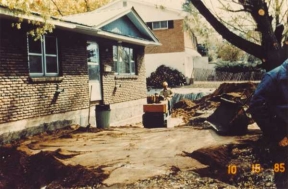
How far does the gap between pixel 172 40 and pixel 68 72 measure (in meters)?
23.0

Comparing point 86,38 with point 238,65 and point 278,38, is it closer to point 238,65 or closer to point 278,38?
point 278,38

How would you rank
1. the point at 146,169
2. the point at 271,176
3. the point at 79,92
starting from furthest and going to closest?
the point at 79,92 < the point at 146,169 < the point at 271,176

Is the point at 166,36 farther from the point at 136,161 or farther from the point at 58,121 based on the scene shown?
the point at 136,161

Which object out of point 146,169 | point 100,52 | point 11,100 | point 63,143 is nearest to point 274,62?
point 146,169

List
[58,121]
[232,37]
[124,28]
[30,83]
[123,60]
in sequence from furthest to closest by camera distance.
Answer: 1. [123,60]
2. [124,28]
3. [58,121]
4. [30,83]
5. [232,37]

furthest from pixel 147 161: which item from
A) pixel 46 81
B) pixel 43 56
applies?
pixel 43 56

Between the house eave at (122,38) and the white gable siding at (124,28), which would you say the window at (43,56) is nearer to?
the house eave at (122,38)

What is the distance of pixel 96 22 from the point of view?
12.5 metres

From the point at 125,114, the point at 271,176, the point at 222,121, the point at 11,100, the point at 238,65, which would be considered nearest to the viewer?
the point at 271,176

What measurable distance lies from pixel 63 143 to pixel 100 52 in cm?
616

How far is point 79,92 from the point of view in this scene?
11.9 m

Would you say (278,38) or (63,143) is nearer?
(278,38)

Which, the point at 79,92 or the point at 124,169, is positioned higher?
the point at 79,92

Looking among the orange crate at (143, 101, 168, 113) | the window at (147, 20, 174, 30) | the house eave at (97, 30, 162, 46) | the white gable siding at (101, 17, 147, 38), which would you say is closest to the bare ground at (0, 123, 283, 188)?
the orange crate at (143, 101, 168, 113)
